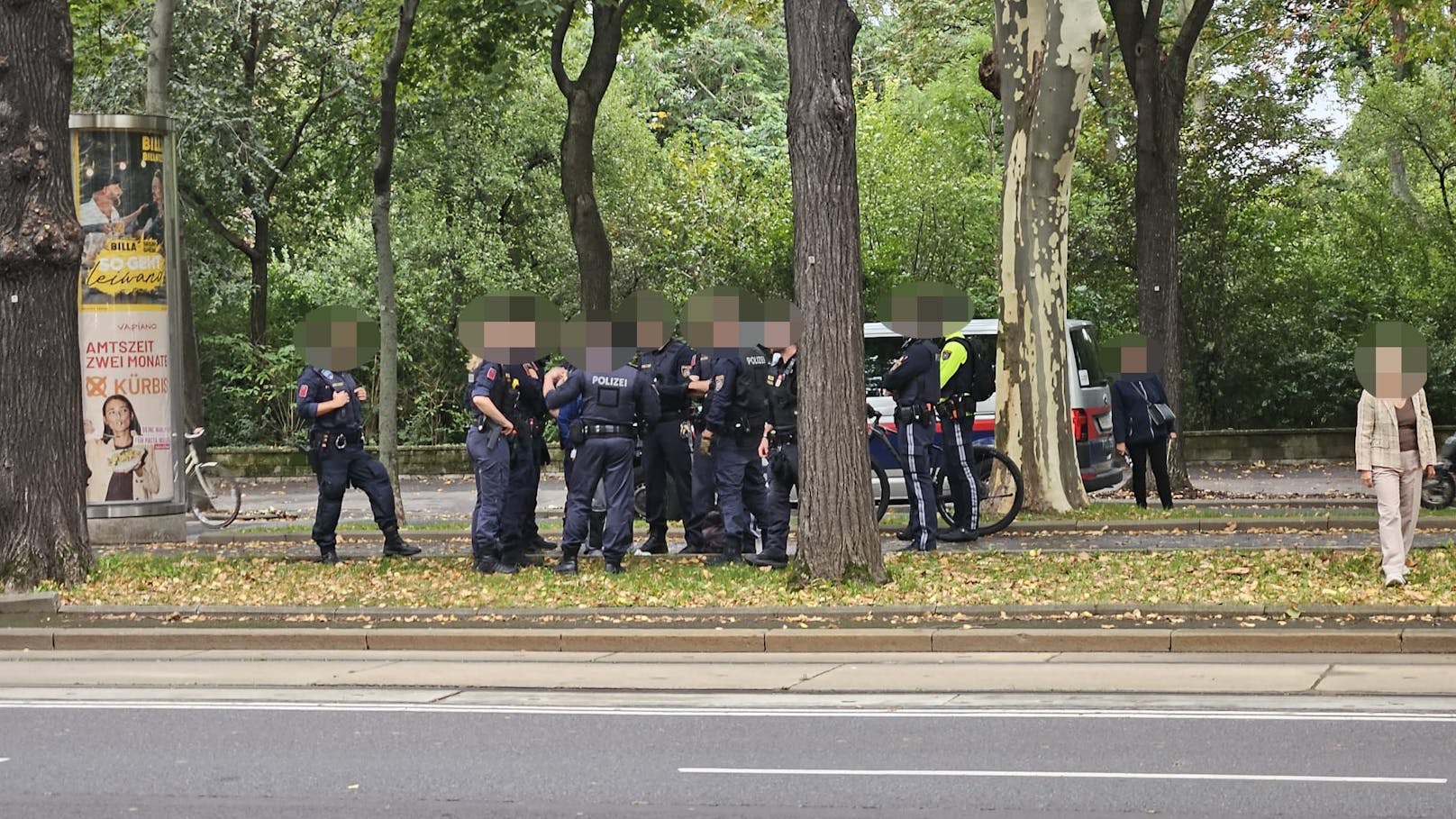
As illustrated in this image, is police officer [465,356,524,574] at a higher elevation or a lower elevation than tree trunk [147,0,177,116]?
lower

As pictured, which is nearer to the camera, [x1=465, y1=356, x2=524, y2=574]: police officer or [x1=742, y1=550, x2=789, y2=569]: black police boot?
[x1=465, y1=356, x2=524, y2=574]: police officer

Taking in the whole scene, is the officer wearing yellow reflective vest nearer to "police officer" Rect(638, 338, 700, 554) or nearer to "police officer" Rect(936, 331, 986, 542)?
"police officer" Rect(936, 331, 986, 542)

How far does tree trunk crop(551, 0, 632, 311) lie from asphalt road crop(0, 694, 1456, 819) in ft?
41.7

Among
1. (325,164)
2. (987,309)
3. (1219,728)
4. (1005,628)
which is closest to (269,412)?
(325,164)

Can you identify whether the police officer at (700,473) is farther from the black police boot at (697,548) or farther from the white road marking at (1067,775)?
the white road marking at (1067,775)

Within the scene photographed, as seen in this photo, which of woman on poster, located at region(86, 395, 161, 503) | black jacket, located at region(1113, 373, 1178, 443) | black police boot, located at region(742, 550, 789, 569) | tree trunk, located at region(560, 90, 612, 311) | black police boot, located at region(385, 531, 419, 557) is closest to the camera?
black police boot, located at region(742, 550, 789, 569)

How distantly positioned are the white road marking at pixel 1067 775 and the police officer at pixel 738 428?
5912mm

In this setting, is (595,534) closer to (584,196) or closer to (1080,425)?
(1080,425)

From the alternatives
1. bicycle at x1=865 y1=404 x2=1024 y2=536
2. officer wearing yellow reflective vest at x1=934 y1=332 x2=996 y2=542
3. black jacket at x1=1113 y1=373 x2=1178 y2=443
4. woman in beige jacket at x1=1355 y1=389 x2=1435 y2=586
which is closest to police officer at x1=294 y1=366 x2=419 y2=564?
bicycle at x1=865 y1=404 x2=1024 y2=536

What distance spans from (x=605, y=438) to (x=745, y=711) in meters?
4.37

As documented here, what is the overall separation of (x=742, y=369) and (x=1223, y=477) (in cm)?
1330

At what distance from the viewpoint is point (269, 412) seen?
29141 millimetres

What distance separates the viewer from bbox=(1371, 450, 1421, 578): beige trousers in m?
11.9

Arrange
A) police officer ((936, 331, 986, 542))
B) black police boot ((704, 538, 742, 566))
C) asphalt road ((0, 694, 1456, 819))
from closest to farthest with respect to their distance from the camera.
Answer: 1. asphalt road ((0, 694, 1456, 819))
2. black police boot ((704, 538, 742, 566))
3. police officer ((936, 331, 986, 542))
